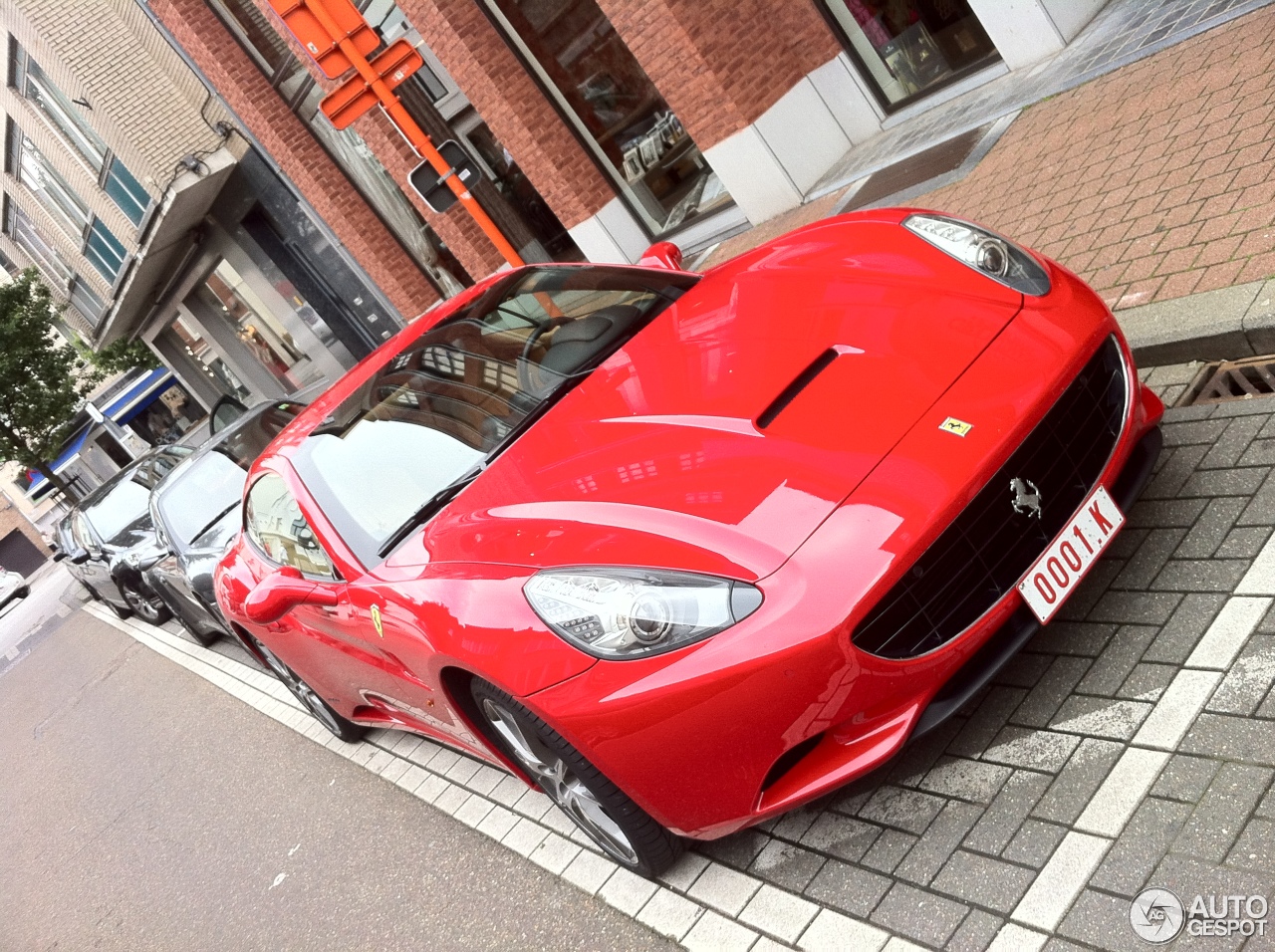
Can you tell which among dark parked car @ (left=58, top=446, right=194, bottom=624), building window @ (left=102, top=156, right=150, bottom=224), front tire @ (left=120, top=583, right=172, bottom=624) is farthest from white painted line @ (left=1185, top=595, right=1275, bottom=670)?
building window @ (left=102, top=156, right=150, bottom=224)

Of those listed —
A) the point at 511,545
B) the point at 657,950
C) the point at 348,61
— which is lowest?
the point at 657,950

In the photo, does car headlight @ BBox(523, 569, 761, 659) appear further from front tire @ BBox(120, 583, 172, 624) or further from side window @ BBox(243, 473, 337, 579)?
front tire @ BBox(120, 583, 172, 624)

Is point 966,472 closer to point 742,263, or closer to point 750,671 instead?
point 750,671

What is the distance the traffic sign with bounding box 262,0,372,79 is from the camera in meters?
7.89

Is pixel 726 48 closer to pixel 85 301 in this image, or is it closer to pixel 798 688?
pixel 798 688

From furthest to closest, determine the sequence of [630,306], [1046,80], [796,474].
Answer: [1046,80] < [630,306] < [796,474]

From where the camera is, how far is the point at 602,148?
12.8 m

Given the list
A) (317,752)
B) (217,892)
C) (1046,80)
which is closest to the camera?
(217,892)

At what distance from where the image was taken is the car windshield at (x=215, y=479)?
8164 millimetres

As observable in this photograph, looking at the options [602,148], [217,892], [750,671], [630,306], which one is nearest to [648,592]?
[750,671]

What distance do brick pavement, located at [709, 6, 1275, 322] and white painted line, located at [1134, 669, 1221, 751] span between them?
2132 millimetres

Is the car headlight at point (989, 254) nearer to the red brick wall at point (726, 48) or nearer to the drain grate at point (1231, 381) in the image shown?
the drain grate at point (1231, 381)

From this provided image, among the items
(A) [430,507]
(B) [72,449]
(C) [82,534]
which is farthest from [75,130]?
(A) [430,507]

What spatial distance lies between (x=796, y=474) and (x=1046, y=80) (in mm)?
6561
